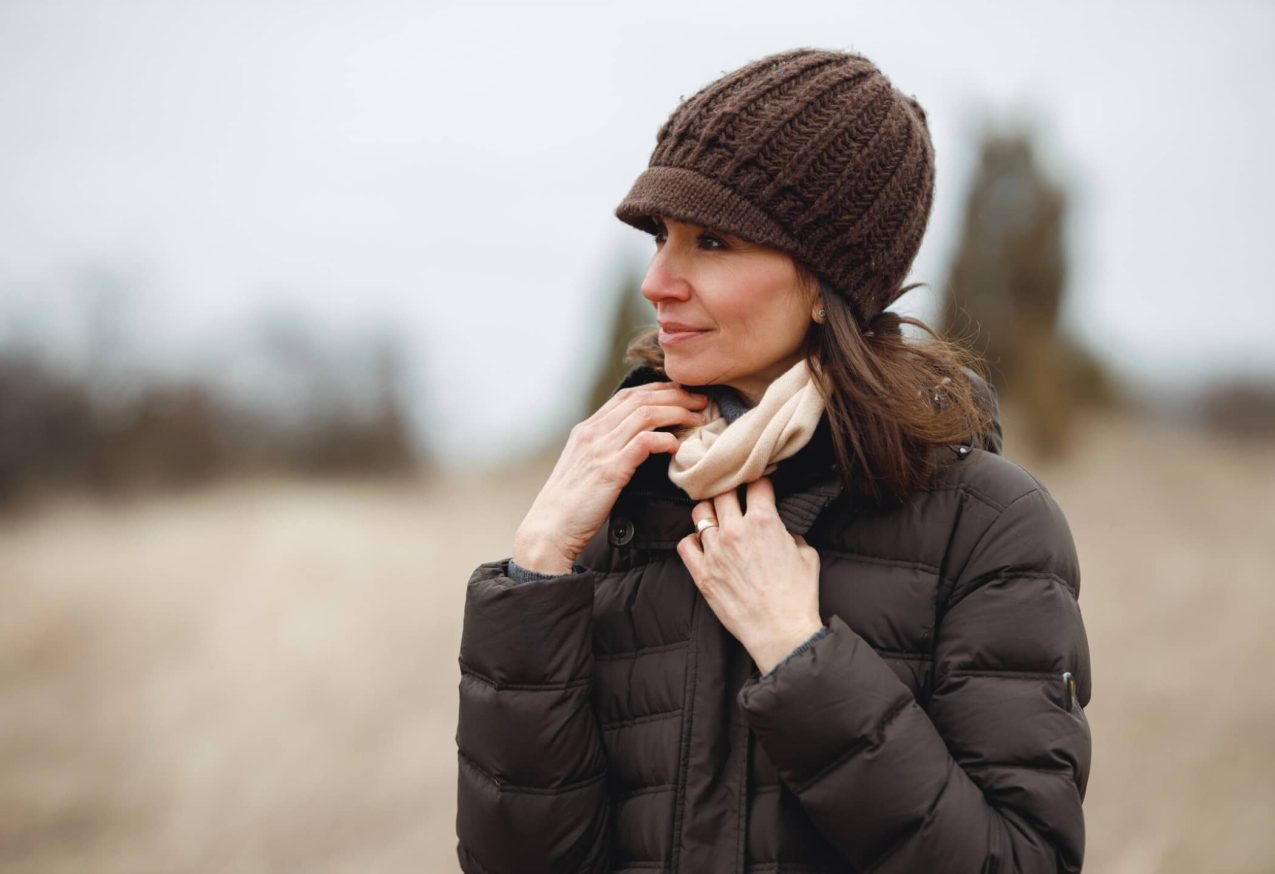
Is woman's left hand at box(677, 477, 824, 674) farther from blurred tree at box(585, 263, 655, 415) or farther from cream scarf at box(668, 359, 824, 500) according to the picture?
blurred tree at box(585, 263, 655, 415)

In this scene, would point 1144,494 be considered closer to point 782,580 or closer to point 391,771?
point 391,771

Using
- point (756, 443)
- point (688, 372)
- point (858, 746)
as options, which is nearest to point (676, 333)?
point (688, 372)

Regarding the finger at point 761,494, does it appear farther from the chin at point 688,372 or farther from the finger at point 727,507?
the chin at point 688,372

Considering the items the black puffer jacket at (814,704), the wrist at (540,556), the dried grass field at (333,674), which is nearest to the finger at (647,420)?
the black puffer jacket at (814,704)

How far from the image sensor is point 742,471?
1.63m

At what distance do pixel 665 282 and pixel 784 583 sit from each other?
0.58 m

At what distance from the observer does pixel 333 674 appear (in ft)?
22.7

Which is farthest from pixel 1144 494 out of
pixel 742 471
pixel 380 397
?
pixel 742 471

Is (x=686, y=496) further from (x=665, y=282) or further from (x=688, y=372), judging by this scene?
(x=665, y=282)

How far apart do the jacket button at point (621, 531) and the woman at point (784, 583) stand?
0.5 inches

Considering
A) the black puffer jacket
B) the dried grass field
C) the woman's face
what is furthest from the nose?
the dried grass field

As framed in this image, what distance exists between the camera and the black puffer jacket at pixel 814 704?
1406mm

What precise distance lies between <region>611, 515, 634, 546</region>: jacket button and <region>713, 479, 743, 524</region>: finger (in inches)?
6.9

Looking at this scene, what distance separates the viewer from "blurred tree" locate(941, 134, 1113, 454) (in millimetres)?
10258
